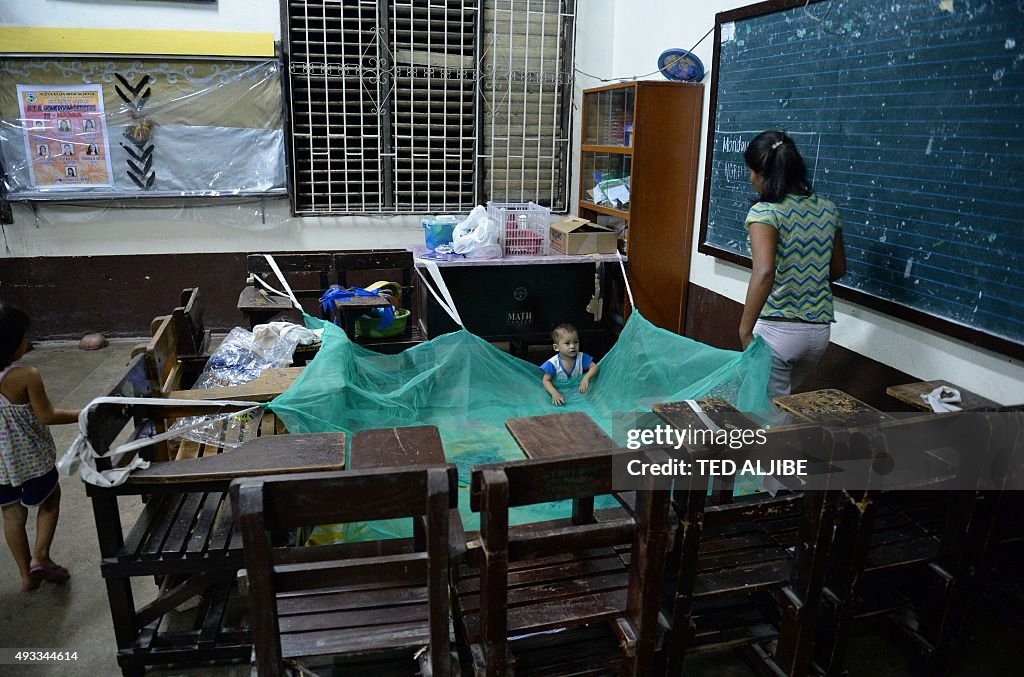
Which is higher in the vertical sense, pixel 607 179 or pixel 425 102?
pixel 425 102

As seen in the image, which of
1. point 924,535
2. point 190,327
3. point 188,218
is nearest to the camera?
point 924,535

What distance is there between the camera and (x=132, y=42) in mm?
4797

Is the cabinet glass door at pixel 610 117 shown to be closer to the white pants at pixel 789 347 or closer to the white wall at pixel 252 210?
the white wall at pixel 252 210

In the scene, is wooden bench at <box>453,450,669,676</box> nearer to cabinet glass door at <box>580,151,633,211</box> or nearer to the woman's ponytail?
the woman's ponytail

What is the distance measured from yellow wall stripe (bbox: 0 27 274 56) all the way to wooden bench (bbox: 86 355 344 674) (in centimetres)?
339

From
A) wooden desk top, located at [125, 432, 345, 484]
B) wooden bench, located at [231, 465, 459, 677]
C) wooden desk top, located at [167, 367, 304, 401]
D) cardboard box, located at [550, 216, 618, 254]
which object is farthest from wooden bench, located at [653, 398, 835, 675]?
cardboard box, located at [550, 216, 618, 254]

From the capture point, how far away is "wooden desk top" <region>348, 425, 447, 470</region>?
2037 millimetres

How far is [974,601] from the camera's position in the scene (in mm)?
2115

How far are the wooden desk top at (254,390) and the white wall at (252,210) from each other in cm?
254

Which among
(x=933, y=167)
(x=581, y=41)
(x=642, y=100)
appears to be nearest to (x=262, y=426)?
(x=933, y=167)

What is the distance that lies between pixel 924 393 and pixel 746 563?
1007 mm

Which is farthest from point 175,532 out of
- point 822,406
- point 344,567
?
point 822,406

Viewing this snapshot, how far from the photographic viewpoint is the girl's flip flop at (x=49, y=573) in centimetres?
256

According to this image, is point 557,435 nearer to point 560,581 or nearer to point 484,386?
point 560,581
